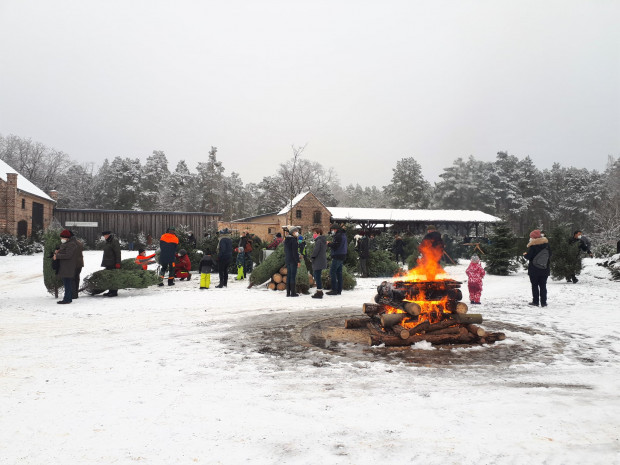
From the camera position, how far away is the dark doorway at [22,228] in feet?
102

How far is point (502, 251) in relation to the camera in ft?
55.6

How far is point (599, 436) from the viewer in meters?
3.01

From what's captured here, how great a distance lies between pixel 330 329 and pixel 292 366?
214cm

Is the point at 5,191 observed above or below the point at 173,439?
above

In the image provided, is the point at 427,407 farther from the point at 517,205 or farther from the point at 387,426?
the point at 517,205

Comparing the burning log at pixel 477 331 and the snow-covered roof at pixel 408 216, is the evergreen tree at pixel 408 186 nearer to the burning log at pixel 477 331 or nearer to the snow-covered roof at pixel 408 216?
the snow-covered roof at pixel 408 216

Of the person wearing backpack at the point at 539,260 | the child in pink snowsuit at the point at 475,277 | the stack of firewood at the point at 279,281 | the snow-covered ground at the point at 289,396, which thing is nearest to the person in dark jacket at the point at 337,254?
the stack of firewood at the point at 279,281

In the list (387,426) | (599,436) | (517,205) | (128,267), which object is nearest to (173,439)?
(387,426)

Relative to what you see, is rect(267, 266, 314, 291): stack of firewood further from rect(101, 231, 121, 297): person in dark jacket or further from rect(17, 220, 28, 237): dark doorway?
rect(17, 220, 28, 237): dark doorway

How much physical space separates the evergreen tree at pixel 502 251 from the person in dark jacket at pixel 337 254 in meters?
9.19

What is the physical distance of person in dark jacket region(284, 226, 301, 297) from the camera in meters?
10.6

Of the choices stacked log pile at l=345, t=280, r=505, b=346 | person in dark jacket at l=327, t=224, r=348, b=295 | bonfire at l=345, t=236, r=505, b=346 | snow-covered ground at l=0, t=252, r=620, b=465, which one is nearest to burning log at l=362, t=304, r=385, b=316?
bonfire at l=345, t=236, r=505, b=346

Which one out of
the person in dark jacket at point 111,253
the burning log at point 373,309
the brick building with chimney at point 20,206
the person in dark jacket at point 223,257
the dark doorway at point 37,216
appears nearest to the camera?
the burning log at point 373,309

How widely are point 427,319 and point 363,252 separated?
945cm
